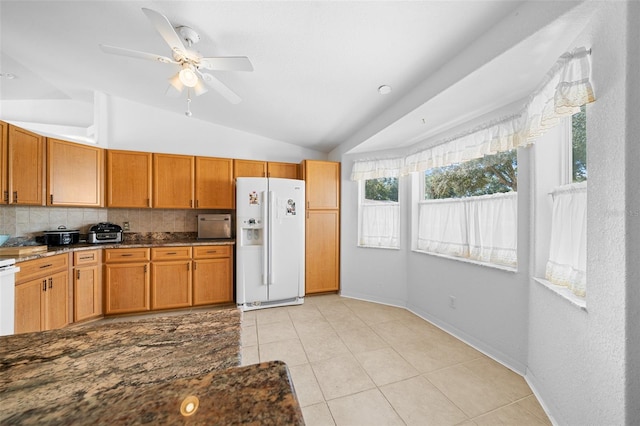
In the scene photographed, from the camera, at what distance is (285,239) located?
3318 mm

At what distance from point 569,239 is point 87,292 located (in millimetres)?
4413

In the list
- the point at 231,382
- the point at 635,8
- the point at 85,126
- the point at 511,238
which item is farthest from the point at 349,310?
the point at 85,126

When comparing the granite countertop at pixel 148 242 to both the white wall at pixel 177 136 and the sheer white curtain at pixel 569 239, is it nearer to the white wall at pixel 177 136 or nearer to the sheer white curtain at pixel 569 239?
the white wall at pixel 177 136

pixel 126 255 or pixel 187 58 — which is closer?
pixel 187 58

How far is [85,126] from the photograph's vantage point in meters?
3.04

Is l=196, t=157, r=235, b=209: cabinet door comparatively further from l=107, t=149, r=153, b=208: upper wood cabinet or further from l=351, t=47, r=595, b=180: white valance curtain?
l=351, t=47, r=595, b=180: white valance curtain

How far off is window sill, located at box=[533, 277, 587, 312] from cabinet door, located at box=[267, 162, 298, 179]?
312 centimetres

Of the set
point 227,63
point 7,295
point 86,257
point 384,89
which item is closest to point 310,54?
point 227,63

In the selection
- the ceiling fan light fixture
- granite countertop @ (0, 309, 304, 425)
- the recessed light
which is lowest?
granite countertop @ (0, 309, 304, 425)

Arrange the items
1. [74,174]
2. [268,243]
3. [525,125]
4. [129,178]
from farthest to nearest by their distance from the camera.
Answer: [268,243] → [129,178] → [74,174] → [525,125]

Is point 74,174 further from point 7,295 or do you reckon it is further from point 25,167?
point 7,295

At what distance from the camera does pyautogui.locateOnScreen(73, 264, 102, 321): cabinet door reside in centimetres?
254

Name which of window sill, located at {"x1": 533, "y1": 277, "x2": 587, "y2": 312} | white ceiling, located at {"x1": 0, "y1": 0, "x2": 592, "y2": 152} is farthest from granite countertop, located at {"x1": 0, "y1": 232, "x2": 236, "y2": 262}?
window sill, located at {"x1": 533, "y1": 277, "x2": 587, "y2": 312}

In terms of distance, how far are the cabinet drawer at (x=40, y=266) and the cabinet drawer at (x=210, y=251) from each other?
1.20 m
